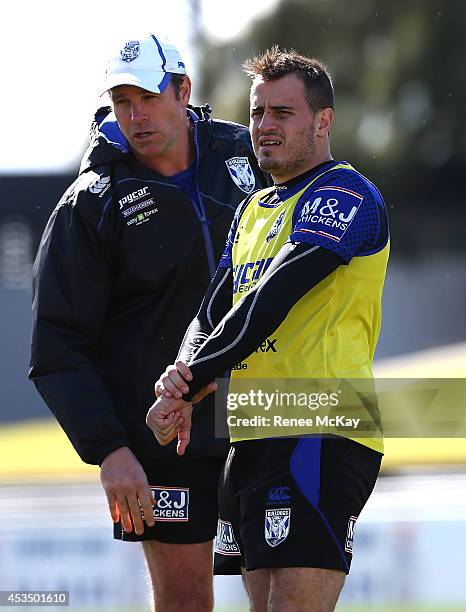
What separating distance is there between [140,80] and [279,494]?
1483mm

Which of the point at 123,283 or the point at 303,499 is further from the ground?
the point at 123,283

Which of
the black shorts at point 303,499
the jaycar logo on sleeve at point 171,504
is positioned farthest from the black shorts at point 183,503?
A: the black shorts at point 303,499

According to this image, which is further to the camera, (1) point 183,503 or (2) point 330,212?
(1) point 183,503

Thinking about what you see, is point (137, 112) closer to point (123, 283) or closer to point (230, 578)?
point (123, 283)

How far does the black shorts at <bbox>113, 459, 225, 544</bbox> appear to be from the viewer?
4.62 m

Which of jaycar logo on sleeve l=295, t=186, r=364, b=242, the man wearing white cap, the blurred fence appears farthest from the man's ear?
the blurred fence

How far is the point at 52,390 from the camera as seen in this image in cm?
446

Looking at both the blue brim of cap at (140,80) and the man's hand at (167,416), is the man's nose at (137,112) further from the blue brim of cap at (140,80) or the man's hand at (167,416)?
the man's hand at (167,416)

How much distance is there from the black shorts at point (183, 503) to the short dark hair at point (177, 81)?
1.27 m

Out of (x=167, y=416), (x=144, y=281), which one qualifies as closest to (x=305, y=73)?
(x=144, y=281)

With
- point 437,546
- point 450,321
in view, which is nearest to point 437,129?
point 450,321

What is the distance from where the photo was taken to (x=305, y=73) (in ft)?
13.3

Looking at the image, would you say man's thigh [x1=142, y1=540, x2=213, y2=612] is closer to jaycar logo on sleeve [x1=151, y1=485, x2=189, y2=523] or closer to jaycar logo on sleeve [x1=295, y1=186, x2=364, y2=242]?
jaycar logo on sleeve [x1=151, y1=485, x2=189, y2=523]

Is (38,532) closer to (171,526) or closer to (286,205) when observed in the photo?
(171,526)
